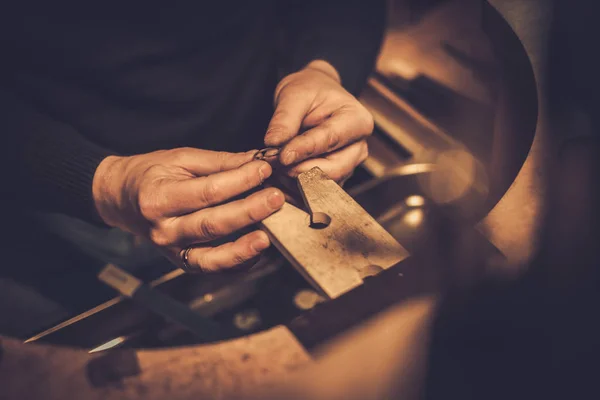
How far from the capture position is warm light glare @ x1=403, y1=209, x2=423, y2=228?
120cm

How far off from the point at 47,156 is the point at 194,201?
0.51m

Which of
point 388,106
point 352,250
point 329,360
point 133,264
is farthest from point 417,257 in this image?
point 388,106

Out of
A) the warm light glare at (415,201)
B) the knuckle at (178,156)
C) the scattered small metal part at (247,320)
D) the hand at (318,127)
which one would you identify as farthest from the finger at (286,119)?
the scattered small metal part at (247,320)

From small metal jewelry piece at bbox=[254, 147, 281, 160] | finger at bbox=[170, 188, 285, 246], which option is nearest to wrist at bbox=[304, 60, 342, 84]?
small metal jewelry piece at bbox=[254, 147, 281, 160]

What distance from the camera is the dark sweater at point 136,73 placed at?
101cm

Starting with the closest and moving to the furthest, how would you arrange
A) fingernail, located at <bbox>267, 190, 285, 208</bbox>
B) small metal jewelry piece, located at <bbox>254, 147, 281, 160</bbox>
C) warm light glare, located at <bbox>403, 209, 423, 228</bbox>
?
fingernail, located at <bbox>267, 190, 285, 208</bbox>, small metal jewelry piece, located at <bbox>254, 147, 281, 160</bbox>, warm light glare, located at <bbox>403, 209, 423, 228</bbox>

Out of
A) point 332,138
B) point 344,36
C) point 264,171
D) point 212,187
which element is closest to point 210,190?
point 212,187

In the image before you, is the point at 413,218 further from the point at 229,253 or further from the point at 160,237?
the point at 160,237

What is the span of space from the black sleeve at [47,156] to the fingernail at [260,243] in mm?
520

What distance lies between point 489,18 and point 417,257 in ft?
2.08

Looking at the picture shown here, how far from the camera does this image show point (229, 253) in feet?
2.78

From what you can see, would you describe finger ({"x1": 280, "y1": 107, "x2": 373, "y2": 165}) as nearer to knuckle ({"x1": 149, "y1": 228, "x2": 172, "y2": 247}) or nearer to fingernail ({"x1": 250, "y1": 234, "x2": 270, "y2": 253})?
fingernail ({"x1": 250, "y1": 234, "x2": 270, "y2": 253})

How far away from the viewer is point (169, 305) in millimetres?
1000

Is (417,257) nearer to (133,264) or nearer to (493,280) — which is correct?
(493,280)
